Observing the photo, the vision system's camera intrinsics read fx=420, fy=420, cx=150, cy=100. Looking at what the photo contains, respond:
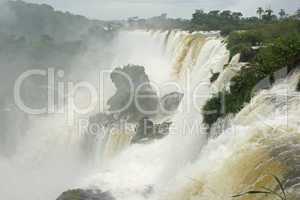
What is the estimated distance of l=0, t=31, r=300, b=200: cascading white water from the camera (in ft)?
26.1

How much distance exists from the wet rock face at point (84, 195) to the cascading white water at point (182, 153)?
0.29m

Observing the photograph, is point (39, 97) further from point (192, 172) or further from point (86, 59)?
point (192, 172)

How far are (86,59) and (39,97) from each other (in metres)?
8.29

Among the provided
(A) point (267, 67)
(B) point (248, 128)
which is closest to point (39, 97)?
(A) point (267, 67)

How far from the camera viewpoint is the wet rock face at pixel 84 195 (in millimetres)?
11242

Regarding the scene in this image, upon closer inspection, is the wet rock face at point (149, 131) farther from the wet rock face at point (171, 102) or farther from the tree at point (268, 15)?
the tree at point (268, 15)

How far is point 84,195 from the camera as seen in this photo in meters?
11.5

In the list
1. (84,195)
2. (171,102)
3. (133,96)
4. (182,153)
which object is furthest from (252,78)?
(133,96)

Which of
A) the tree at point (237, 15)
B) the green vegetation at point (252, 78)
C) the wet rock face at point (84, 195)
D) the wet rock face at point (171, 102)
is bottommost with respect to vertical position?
the wet rock face at point (84, 195)

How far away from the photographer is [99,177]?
13266mm
